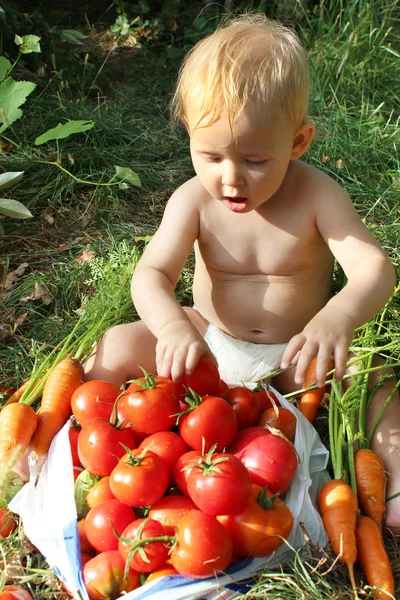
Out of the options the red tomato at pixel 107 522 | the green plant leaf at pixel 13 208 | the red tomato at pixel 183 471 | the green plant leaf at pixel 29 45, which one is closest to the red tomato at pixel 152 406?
the red tomato at pixel 183 471

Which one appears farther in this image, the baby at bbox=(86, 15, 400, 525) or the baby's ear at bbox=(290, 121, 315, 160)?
the baby's ear at bbox=(290, 121, 315, 160)

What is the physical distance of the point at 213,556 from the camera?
4.66 feet

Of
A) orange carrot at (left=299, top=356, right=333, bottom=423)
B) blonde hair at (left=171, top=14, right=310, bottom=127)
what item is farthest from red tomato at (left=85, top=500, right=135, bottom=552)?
blonde hair at (left=171, top=14, right=310, bottom=127)

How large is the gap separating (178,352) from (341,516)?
56 centimetres

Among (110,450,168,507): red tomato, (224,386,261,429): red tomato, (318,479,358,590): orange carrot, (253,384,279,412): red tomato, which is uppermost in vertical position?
(110,450,168,507): red tomato

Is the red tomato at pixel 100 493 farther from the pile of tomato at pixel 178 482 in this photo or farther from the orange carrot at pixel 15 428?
the orange carrot at pixel 15 428

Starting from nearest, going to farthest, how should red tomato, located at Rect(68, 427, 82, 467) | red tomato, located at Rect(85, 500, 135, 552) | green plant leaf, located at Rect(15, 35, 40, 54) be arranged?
red tomato, located at Rect(85, 500, 135, 552) → red tomato, located at Rect(68, 427, 82, 467) → green plant leaf, located at Rect(15, 35, 40, 54)

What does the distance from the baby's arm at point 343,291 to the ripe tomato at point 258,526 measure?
30 cm

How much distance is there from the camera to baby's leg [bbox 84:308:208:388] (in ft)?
7.13

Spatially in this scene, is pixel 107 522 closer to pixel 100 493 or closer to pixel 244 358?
pixel 100 493

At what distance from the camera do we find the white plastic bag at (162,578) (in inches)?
58.1

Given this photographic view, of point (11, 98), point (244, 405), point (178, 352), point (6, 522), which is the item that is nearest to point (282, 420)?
point (244, 405)

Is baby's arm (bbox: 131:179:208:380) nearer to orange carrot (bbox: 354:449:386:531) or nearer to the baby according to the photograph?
the baby

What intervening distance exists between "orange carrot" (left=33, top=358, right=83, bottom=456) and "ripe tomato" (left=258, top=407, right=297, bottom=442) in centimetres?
58
